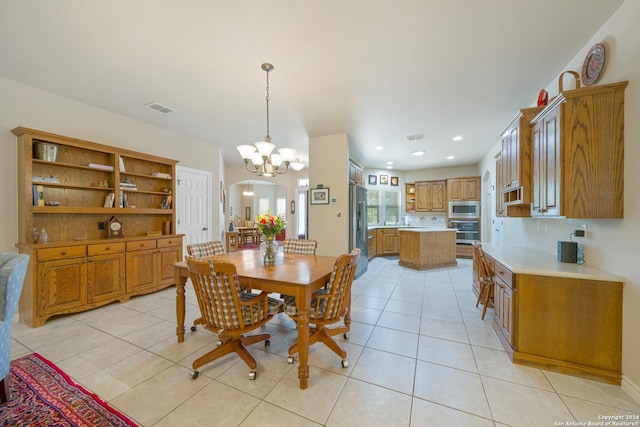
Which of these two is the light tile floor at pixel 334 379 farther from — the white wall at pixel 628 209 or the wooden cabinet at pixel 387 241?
the wooden cabinet at pixel 387 241

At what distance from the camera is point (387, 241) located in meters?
7.30

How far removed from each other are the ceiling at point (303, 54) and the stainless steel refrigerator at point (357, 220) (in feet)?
4.99

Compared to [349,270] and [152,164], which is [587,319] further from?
[152,164]

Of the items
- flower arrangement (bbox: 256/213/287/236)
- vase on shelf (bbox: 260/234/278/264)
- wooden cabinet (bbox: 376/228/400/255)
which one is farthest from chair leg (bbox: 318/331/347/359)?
wooden cabinet (bbox: 376/228/400/255)

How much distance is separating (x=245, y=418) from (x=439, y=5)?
3.09m

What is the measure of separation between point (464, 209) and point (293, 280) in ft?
21.8

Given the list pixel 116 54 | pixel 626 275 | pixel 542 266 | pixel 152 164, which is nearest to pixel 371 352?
pixel 542 266

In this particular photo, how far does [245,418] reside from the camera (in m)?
1.52

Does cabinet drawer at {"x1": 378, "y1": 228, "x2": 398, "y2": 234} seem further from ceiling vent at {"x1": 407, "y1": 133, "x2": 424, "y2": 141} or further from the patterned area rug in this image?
the patterned area rug

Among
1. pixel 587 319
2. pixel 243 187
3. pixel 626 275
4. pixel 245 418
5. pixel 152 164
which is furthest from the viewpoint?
pixel 243 187

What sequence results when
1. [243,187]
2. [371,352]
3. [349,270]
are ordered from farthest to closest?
1. [243,187]
2. [371,352]
3. [349,270]

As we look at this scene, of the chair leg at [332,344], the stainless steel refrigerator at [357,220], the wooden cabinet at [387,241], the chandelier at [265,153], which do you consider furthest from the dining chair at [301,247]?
the wooden cabinet at [387,241]

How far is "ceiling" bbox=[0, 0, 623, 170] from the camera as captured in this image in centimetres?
182

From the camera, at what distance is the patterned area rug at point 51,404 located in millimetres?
1479
